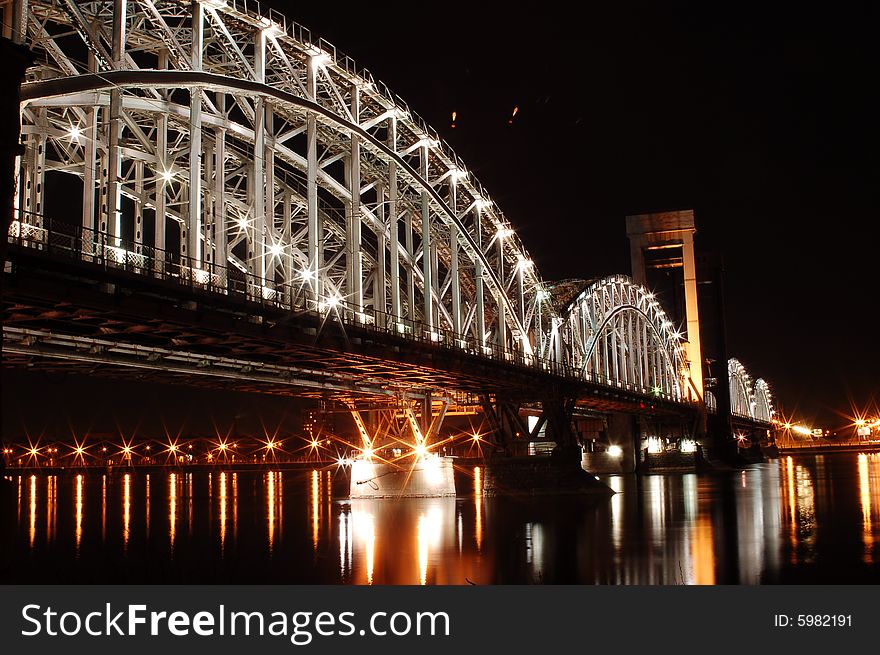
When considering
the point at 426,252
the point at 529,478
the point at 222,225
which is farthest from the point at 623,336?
the point at 222,225

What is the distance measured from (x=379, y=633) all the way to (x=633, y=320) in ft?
341

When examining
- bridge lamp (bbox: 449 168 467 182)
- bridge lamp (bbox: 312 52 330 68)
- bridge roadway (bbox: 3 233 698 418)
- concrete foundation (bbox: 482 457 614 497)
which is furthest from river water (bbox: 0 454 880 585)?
bridge lamp (bbox: 312 52 330 68)

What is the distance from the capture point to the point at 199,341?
32062 mm

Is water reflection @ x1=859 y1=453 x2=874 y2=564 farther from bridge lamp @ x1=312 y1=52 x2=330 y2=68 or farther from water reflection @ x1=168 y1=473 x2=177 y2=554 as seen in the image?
bridge lamp @ x1=312 y1=52 x2=330 y2=68

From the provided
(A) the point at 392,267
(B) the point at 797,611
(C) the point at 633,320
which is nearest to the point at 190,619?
(B) the point at 797,611

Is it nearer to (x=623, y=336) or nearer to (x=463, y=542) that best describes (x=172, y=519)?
(x=463, y=542)

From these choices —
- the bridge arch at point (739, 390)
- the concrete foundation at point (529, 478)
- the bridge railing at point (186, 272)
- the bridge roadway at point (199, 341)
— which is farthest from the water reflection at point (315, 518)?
the bridge arch at point (739, 390)

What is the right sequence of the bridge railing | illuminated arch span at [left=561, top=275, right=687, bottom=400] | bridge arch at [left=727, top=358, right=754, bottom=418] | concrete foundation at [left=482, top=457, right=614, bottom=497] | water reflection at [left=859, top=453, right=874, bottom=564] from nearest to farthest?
the bridge railing → water reflection at [left=859, top=453, right=874, bottom=564] → concrete foundation at [left=482, top=457, right=614, bottom=497] → illuminated arch span at [left=561, top=275, right=687, bottom=400] → bridge arch at [left=727, top=358, right=754, bottom=418]

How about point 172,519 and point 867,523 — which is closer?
point 867,523

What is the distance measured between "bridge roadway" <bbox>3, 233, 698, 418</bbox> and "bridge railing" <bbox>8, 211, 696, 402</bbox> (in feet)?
0.66

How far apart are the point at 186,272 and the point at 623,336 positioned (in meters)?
74.5

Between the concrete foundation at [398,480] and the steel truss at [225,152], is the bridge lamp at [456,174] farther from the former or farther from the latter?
the concrete foundation at [398,480]

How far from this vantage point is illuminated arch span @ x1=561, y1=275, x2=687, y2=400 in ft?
286

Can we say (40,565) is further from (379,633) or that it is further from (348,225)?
(348,225)
